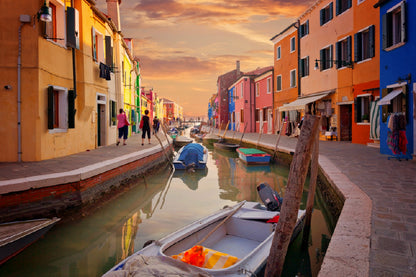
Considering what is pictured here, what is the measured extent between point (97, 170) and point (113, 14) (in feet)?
49.5

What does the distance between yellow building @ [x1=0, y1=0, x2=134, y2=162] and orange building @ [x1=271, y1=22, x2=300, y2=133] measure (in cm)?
1320

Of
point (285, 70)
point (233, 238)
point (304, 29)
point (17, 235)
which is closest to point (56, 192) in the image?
point (17, 235)

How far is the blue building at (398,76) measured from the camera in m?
9.22

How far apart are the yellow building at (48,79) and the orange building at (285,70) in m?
13.2

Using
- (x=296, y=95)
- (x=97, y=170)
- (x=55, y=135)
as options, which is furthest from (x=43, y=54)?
(x=296, y=95)

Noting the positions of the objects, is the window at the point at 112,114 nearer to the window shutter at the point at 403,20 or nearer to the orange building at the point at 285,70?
the orange building at the point at 285,70

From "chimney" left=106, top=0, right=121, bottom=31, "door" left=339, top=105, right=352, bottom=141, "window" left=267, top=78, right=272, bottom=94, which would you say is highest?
"chimney" left=106, top=0, right=121, bottom=31

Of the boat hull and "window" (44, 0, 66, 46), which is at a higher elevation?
"window" (44, 0, 66, 46)

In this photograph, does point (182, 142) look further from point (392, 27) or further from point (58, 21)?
point (392, 27)

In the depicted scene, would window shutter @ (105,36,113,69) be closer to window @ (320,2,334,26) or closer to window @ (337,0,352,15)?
window @ (337,0,352,15)

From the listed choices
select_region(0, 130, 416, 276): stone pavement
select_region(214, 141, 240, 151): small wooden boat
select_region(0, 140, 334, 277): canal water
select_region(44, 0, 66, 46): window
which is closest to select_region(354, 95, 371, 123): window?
select_region(0, 140, 334, 277): canal water

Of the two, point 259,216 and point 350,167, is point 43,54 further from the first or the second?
point 350,167

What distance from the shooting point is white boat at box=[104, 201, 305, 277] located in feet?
11.6

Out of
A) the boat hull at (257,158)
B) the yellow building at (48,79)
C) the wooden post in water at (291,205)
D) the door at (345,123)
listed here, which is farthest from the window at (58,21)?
the door at (345,123)
